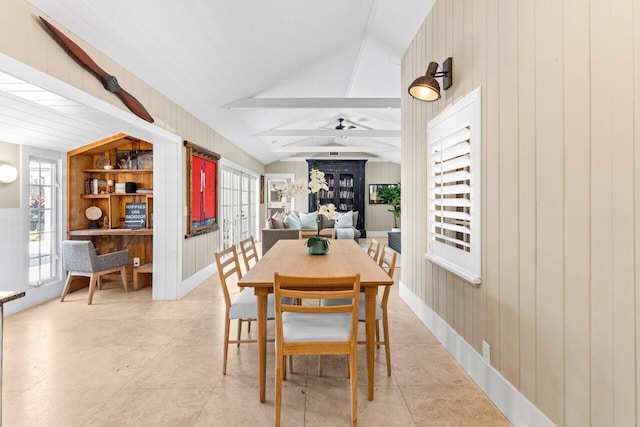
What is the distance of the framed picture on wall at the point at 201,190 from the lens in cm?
434

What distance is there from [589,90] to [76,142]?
15.7 feet

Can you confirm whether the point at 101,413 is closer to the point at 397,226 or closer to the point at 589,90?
the point at 589,90

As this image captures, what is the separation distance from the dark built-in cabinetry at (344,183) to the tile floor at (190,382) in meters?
6.97

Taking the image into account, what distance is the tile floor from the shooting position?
71.4 inches

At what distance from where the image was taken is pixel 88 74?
2.54 meters

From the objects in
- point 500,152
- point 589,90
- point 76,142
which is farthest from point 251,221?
point 589,90

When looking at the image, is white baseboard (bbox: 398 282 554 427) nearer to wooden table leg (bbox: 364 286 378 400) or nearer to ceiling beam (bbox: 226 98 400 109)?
wooden table leg (bbox: 364 286 378 400)

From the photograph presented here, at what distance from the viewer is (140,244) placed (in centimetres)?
477

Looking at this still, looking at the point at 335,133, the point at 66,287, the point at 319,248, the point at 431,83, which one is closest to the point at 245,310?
the point at 319,248

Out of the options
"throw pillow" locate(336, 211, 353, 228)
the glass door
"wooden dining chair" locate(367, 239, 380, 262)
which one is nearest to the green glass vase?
"wooden dining chair" locate(367, 239, 380, 262)

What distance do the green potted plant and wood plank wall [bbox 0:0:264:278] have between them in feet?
19.8

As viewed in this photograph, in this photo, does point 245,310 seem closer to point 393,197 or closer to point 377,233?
point 393,197

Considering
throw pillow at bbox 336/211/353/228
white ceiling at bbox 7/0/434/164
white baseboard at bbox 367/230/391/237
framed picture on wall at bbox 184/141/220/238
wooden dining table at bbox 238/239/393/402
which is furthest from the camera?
white baseboard at bbox 367/230/391/237

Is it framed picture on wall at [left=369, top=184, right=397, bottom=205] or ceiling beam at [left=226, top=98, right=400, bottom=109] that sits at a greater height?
ceiling beam at [left=226, top=98, right=400, bottom=109]
